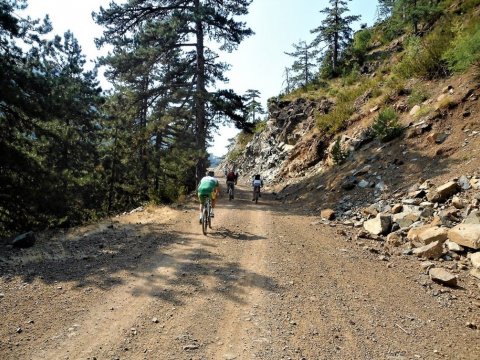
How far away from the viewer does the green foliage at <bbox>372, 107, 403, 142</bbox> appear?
14622 millimetres

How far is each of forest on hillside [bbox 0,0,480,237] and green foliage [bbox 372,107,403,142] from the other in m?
3.12

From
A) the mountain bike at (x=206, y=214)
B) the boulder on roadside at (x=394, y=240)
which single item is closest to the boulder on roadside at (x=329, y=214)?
the boulder on roadside at (x=394, y=240)

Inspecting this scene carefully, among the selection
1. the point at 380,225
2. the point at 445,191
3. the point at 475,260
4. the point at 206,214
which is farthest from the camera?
the point at 206,214

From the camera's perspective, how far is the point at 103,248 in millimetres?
Result: 8523

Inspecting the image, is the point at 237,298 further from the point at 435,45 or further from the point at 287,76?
the point at 287,76

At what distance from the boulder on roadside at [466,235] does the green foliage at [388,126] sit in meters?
8.29

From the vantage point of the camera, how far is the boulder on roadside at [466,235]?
6668 millimetres

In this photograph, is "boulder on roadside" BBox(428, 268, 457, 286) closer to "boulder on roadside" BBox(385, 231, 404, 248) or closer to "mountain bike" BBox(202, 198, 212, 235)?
"boulder on roadside" BBox(385, 231, 404, 248)

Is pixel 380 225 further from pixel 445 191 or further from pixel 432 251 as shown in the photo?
pixel 432 251

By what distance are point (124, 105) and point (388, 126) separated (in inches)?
590

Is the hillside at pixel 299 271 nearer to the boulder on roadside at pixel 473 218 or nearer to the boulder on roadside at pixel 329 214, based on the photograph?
the boulder on roadside at pixel 473 218

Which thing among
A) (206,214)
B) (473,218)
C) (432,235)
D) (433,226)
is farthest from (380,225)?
(206,214)

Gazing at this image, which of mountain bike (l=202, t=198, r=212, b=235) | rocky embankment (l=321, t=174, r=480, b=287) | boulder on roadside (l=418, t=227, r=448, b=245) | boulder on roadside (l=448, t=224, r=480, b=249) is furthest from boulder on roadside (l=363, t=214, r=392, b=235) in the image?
mountain bike (l=202, t=198, r=212, b=235)

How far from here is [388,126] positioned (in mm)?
15094
